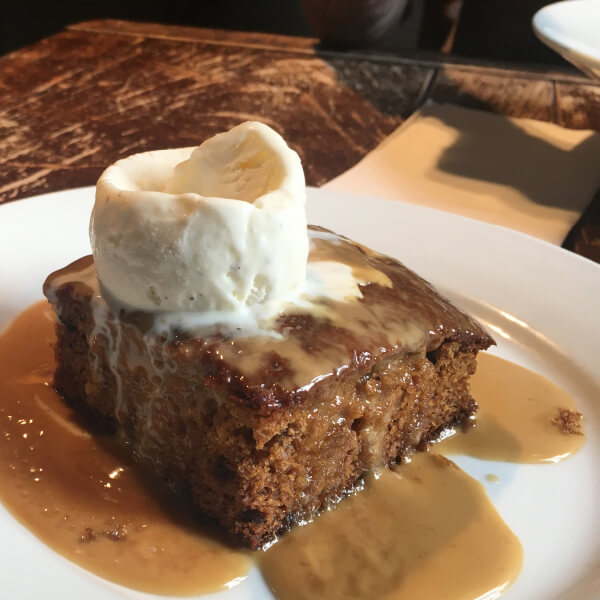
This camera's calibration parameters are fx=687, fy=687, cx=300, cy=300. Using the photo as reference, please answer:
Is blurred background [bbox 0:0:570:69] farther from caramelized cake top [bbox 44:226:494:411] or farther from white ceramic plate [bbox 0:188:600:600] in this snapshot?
caramelized cake top [bbox 44:226:494:411]

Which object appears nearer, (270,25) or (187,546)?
(187,546)

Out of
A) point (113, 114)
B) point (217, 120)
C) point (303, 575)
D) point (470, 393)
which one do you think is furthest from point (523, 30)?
point (303, 575)

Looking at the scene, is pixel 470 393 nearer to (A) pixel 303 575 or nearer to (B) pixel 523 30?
(A) pixel 303 575

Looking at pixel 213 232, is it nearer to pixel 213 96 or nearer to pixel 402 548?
pixel 402 548

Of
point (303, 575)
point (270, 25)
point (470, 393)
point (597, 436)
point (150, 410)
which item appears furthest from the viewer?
point (270, 25)

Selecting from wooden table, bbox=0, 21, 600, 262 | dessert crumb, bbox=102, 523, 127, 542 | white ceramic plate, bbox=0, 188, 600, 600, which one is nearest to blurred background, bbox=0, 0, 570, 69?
wooden table, bbox=0, 21, 600, 262

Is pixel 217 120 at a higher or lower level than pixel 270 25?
higher

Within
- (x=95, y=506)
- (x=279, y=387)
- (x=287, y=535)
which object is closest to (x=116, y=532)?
(x=95, y=506)

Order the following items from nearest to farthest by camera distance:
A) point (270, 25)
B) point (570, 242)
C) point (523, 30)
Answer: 1. point (570, 242)
2. point (523, 30)
3. point (270, 25)
